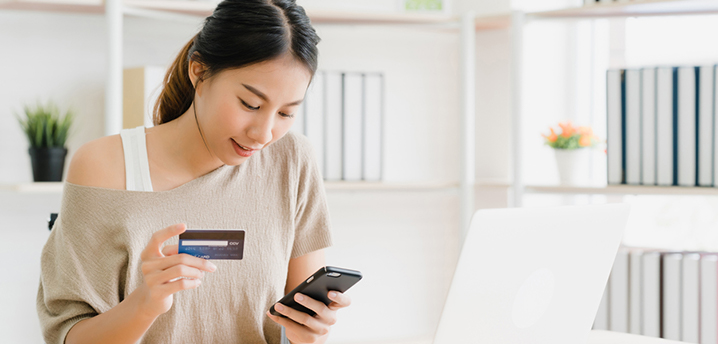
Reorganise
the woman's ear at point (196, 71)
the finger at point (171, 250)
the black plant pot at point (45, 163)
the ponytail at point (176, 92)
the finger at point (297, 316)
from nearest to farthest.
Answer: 1. the finger at point (171, 250)
2. the finger at point (297, 316)
3. the woman's ear at point (196, 71)
4. the ponytail at point (176, 92)
5. the black plant pot at point (45, 163)

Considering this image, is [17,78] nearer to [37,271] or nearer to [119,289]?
[37,271]

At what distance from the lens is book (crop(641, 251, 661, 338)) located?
5.70 feet

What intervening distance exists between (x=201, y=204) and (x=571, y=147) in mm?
1215

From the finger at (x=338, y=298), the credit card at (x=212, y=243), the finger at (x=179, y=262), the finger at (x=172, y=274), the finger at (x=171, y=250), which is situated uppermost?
the credit card at (x=212, y=243)

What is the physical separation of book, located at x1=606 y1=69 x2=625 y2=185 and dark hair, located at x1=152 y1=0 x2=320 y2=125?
3.48 ft

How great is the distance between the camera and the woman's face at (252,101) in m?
0.96

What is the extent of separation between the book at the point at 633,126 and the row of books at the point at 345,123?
0.73 metres

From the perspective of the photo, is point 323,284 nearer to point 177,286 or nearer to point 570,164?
point 177,286

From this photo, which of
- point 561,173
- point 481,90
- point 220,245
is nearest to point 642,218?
point 561,173

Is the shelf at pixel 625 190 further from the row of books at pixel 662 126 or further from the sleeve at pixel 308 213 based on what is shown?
the sleeve at pixel 308 213

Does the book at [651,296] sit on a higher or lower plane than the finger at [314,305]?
lower

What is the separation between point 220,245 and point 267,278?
38 cm

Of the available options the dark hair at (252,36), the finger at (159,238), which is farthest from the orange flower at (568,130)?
the finger at (159,238)

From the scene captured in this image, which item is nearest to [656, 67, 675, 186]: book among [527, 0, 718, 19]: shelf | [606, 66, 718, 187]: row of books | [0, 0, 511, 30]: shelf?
[606, 66, 718, 187]: row of books
